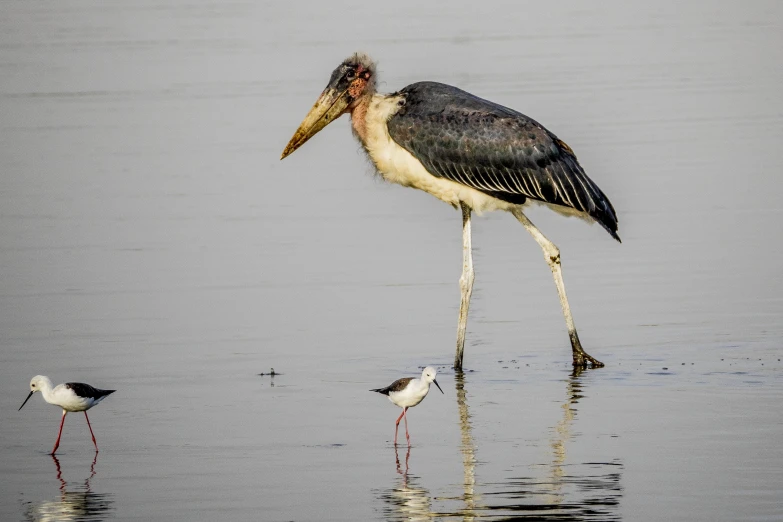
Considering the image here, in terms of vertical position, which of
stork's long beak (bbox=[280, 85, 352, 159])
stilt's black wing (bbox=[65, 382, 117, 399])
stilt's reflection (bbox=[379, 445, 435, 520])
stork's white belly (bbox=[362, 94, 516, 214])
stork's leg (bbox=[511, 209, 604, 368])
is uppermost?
stork's long beak (bbox=[280, 85, 352, 159])

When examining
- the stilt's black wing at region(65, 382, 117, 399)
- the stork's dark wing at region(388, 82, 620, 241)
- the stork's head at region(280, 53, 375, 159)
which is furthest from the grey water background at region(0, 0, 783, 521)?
the stork's head at region(280, 53, 375, 159)

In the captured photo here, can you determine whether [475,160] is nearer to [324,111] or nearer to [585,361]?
[324,111]

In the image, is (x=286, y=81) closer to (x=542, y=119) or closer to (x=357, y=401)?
(x=542, y=119)

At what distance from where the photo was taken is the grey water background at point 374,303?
28.9 feet

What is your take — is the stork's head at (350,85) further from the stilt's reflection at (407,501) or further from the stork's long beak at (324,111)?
the stilt's reflection at (407,501)

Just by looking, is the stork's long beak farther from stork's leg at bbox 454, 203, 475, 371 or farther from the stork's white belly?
stork's leg at bbox 454, 203, 475, 371

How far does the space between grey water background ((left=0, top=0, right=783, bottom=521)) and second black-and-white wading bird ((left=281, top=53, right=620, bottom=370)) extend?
3.11ft

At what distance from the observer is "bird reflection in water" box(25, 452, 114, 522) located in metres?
8.25

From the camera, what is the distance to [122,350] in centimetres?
1247

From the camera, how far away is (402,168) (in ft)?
41.7

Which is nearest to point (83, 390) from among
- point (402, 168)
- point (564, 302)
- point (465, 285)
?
point (465, 285)

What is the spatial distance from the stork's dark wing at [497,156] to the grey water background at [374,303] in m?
1.07

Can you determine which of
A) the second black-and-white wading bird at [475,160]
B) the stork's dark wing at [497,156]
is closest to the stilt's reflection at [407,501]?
the second black-and-white wading bird at [475,160]

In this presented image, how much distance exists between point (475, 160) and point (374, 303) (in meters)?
1.78
